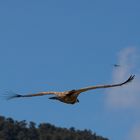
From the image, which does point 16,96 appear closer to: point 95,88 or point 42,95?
point 42,95

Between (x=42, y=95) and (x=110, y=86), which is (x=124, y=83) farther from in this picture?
(x=42, y=95)

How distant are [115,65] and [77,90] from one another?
185cm

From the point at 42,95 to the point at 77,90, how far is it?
1.78 m

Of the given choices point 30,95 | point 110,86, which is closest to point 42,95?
point 30,95

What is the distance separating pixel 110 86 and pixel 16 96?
3965mm

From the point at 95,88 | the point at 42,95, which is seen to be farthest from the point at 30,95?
the point at 95,88

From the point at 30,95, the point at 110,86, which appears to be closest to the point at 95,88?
the point at 110,86

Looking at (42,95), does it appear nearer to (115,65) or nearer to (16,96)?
(16,96)

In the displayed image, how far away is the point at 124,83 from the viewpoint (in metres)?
36.0

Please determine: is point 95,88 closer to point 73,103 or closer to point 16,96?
point 73,103

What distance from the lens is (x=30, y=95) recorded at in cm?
3719

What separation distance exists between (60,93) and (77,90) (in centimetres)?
82

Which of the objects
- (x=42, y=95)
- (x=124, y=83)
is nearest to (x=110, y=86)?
(x=124, y=83)
